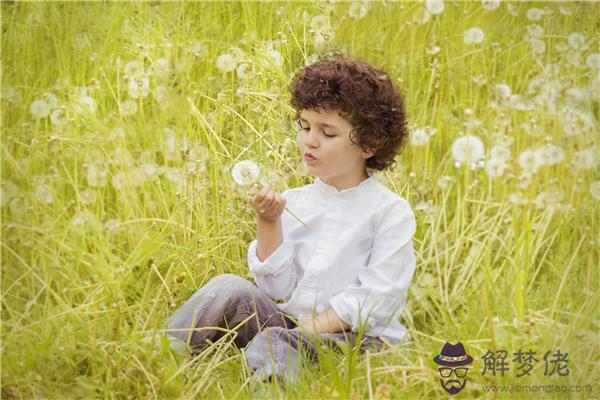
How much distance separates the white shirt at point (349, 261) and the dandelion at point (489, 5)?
4.05 feet

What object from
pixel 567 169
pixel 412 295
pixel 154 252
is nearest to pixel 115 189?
pixel 154 252

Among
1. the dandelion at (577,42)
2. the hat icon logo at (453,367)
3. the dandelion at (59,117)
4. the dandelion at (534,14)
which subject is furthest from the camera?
the dandelion at (534,14)

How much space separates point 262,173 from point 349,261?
45 centimetres

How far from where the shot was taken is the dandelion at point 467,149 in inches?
98.0

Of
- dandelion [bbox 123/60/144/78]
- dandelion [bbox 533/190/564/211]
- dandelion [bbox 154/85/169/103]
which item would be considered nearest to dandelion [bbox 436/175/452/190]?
dandelion [bbox 533/190/564/211]

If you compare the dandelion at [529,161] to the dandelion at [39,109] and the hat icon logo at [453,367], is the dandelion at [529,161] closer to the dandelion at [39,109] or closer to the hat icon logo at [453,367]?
the hat icon logo at [453,367]

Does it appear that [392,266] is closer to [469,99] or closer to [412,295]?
[412,295]

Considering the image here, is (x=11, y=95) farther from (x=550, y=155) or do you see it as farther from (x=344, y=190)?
(x=550, y=155)

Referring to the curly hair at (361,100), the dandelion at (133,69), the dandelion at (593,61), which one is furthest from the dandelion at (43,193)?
the dandelion at (593,61)

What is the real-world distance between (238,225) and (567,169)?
998 millimetres

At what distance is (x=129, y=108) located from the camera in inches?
100

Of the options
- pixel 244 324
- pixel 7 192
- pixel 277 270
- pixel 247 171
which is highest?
pixel 247 171

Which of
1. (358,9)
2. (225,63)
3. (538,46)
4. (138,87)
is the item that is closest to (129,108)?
(138,87)

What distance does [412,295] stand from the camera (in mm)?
2254
